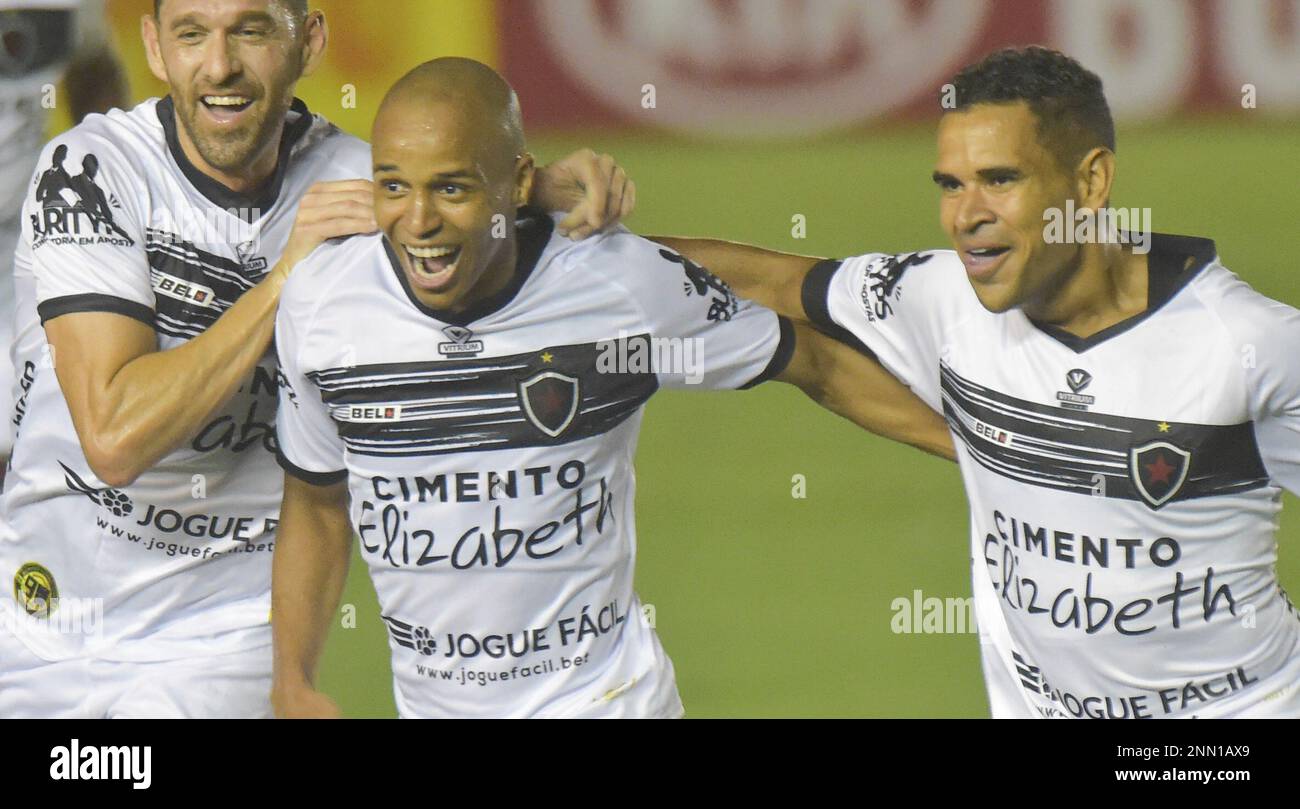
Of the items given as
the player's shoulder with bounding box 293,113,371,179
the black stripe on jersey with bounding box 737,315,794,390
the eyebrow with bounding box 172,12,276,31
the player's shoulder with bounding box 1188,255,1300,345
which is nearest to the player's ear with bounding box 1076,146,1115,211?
the player's shoulder with bounding box 1188,255,1300,345

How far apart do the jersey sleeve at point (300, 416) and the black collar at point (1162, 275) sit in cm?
165

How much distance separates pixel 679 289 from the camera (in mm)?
3697

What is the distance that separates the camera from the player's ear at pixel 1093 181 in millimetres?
Result: 3471

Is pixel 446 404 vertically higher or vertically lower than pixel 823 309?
lower

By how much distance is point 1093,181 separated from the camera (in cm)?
348

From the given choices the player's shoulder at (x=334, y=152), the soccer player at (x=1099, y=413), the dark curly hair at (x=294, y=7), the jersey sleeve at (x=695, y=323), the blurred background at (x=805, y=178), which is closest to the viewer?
the soccer player at (x=1099, y=413)

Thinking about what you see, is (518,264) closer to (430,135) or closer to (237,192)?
(430,135)

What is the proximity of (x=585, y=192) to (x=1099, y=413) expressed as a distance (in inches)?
49.5

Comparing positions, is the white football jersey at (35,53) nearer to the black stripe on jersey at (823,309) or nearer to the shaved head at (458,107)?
the shaved head at (458,107)

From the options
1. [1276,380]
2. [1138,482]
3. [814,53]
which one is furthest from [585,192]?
[814,53]

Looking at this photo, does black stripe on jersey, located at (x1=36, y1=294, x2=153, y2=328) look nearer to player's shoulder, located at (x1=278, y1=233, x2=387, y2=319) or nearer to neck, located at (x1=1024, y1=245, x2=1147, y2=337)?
player's shoulder, located at (x1=278, y1=233, x2=387, y2=319)

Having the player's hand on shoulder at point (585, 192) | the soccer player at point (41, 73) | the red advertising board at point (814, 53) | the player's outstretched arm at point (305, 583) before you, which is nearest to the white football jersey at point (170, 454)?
the player's outstretched arm at point (305, 583)

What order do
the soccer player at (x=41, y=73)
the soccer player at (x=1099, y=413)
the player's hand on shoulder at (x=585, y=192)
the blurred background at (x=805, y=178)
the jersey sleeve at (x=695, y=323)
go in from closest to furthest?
the soccer player at (x=1099, y=413), the player's hand on shoulder at (x=585, y=192), the jersey sleeve at (x=695, y=323), the soccer player at (x=41, y=73), the blurred background at (x=805, y=178)
